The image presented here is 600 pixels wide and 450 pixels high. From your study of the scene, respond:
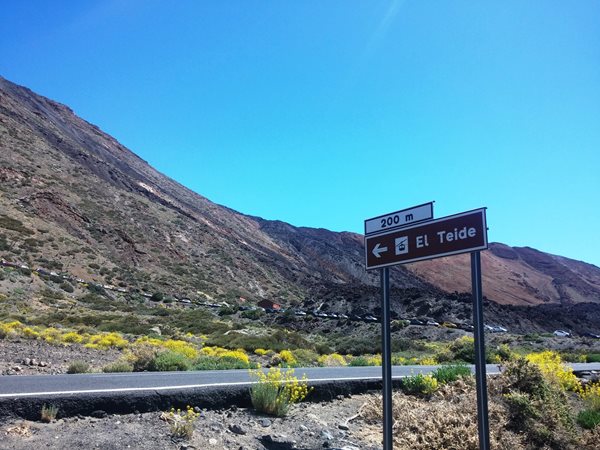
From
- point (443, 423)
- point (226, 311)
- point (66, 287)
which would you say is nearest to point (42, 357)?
point (443, 423)

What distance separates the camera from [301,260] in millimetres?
98812

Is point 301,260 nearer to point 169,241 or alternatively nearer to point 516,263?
point 169,241

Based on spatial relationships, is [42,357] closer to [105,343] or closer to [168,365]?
[105,343]

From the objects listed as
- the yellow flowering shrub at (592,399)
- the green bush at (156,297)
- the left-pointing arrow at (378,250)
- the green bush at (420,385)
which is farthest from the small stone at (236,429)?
the green bush at (156,297)

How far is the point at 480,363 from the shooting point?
440 centimetres

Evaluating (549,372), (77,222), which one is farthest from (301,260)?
(549,372)

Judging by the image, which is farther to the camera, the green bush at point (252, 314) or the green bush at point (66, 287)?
the green bush at point (252, 314)

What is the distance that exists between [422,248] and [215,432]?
3.73 meters

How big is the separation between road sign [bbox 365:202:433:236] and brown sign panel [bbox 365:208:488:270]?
73 millimetres

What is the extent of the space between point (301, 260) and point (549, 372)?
88.5 meters

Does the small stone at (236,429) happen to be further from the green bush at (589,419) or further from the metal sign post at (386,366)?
the green bush at (589,419)

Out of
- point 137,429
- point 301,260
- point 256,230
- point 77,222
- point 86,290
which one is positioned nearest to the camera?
point 137,429

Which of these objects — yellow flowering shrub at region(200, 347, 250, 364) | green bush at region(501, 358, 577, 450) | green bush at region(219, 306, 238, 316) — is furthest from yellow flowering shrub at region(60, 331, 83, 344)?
green bush at region(219, 306, 238, 316)

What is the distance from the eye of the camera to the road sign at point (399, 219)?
5.23 meters
